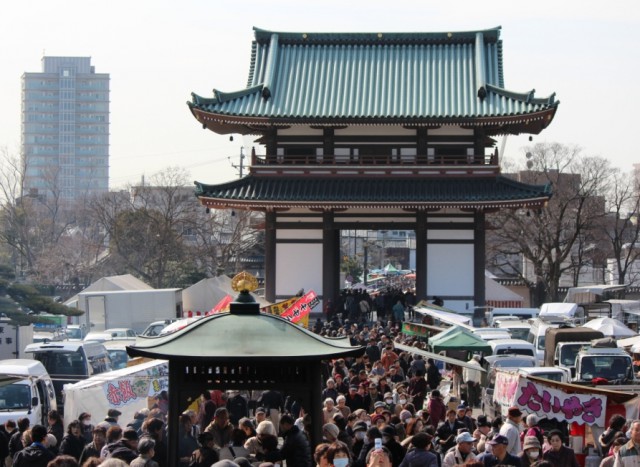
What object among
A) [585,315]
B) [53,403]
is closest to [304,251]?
[585,315]

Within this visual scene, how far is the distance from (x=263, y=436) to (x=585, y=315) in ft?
129

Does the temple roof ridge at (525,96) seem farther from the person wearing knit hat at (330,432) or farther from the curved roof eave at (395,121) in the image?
the person wearing knit hat at (330,432)

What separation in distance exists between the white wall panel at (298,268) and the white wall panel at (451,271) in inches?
163

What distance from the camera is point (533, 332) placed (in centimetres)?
3497

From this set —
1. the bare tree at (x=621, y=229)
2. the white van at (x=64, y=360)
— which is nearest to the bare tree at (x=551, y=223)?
the bare tree at (x=621, y=229)

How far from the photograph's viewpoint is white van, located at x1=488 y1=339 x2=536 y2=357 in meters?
29.2

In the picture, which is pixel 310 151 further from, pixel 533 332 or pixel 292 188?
pixel 533 332

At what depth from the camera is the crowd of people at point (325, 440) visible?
12688 millimetres

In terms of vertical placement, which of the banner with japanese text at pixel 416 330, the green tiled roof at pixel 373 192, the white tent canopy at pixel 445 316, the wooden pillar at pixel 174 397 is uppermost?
the green tiled roof at pixel 373 192

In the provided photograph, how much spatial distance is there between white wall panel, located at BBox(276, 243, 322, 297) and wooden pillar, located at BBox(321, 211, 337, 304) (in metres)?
0.24

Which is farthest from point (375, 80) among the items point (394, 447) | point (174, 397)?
point (174, 397)

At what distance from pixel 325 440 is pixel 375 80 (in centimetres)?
3545

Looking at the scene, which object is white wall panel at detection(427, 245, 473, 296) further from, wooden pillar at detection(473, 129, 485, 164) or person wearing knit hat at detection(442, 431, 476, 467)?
person wearing knit hat at detection(442, 431, 476, 467)

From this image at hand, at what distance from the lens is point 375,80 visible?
4894 cm
